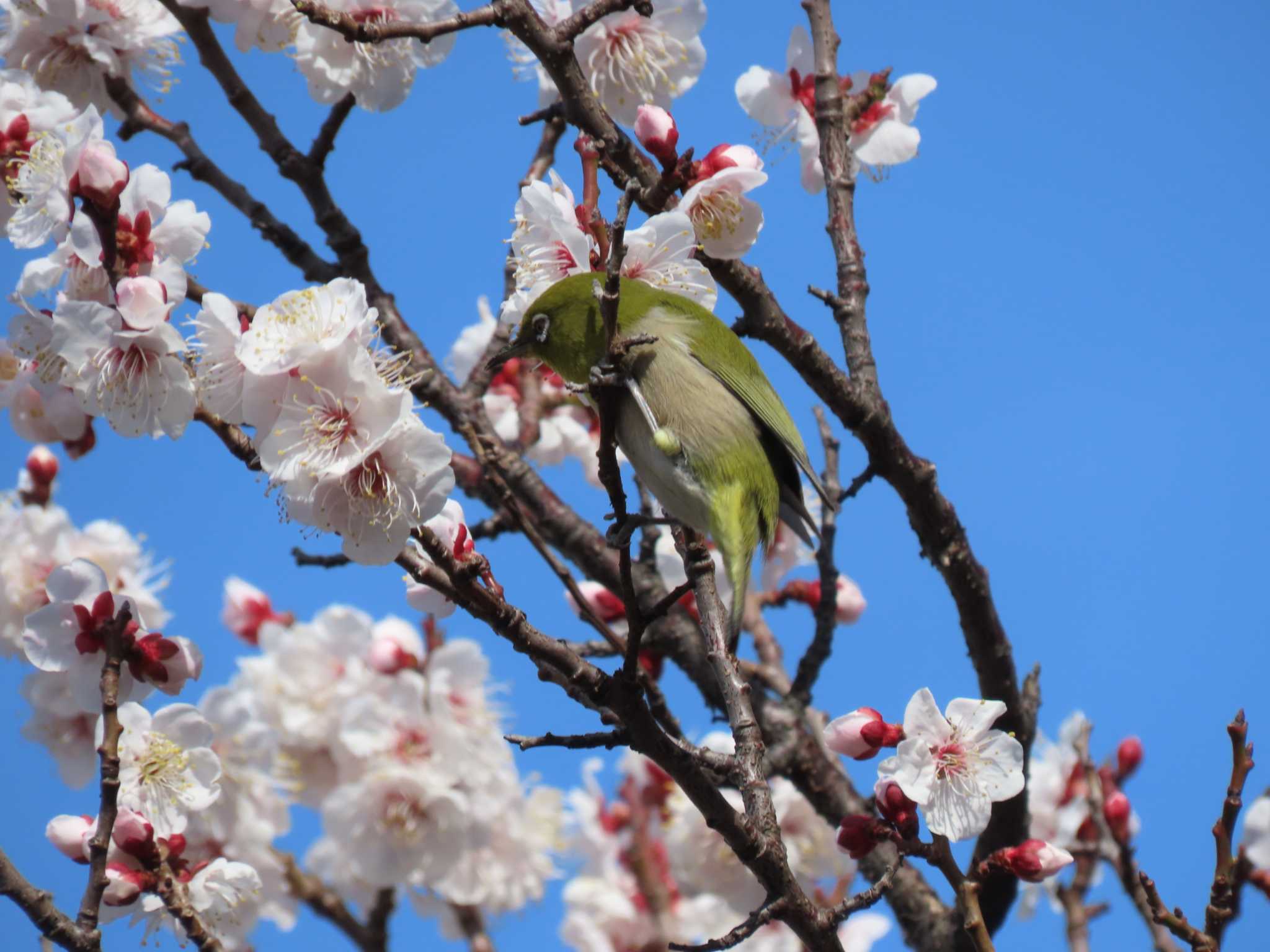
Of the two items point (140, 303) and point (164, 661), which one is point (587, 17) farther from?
point (164, 661)

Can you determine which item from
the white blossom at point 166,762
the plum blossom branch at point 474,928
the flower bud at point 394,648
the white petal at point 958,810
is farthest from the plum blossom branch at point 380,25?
the plum blossom branch at point 474,928

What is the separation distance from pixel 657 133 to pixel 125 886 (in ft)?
7.05

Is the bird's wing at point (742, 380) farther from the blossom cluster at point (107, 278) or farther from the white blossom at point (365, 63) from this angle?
the white blossom at point (365, 63)

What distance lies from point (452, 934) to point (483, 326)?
116 inches

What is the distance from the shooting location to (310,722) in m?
4.86

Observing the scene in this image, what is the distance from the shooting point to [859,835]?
2.56 meters

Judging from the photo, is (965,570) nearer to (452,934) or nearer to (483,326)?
(483,326)

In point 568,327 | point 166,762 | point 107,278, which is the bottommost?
point 166,762

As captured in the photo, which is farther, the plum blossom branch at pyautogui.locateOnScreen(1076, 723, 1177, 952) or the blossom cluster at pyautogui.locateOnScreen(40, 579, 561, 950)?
the blossom cluster at pyautogui.locateOnScreen(40, 579, 561, 950)

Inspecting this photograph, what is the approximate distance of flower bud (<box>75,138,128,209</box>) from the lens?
231 cm

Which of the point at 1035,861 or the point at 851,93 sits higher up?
the point at 851,93

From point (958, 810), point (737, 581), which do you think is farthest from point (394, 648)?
point (958, 810)

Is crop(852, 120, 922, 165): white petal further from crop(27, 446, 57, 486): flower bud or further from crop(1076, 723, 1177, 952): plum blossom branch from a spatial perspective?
crop(27, 446, 57, 486): flower bud

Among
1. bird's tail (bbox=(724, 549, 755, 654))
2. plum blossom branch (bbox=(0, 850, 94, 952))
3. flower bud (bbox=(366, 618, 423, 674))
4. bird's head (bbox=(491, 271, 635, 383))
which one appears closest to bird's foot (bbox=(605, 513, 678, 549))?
bird's tail (bbox=(724, 549, 755, 654))
